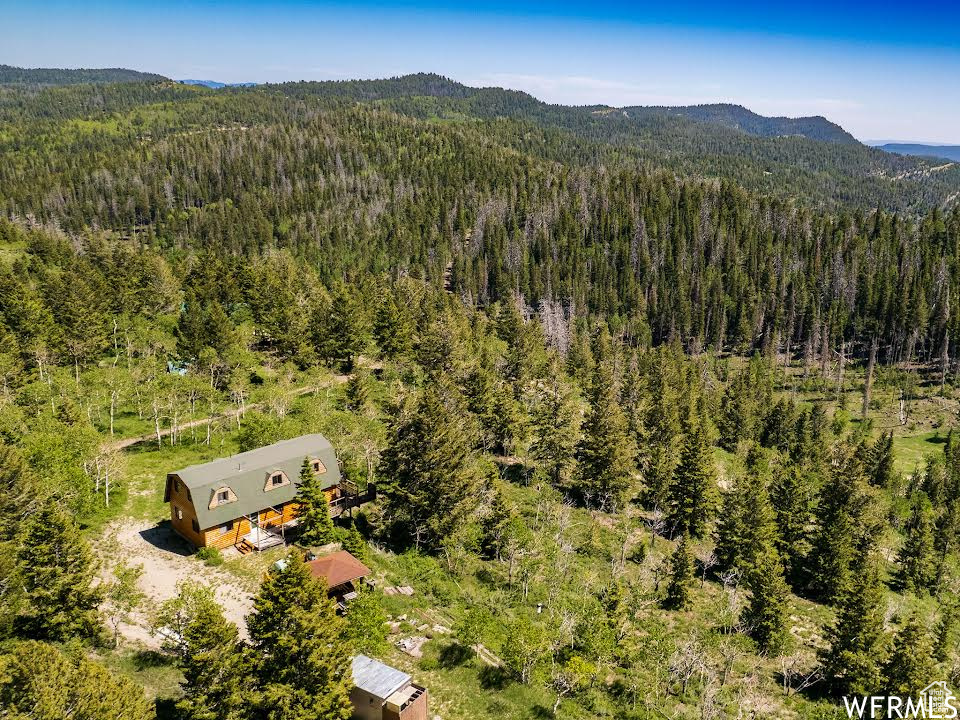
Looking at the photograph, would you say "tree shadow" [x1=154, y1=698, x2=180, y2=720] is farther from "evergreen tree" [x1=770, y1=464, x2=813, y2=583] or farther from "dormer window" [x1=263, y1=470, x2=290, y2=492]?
"evergreen tree" [x1=770, y1=464, x2=813, y2=583]

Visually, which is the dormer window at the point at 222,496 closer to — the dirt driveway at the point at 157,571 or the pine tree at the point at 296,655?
the dirt driveway at the point at 157,571

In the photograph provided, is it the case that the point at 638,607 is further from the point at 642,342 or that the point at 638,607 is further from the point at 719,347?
the point at 719,347

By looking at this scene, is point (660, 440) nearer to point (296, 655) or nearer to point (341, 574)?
point (341, 574)

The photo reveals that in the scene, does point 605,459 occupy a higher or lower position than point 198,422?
lower

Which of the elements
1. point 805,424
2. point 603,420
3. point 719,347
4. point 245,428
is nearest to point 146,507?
point 245,428

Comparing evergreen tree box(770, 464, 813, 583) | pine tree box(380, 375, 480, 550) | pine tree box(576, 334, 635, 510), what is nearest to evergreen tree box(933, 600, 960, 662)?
evergreen tree box(770, 464, 813, 583)

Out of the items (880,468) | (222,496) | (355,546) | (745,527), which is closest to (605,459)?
(745,527)
